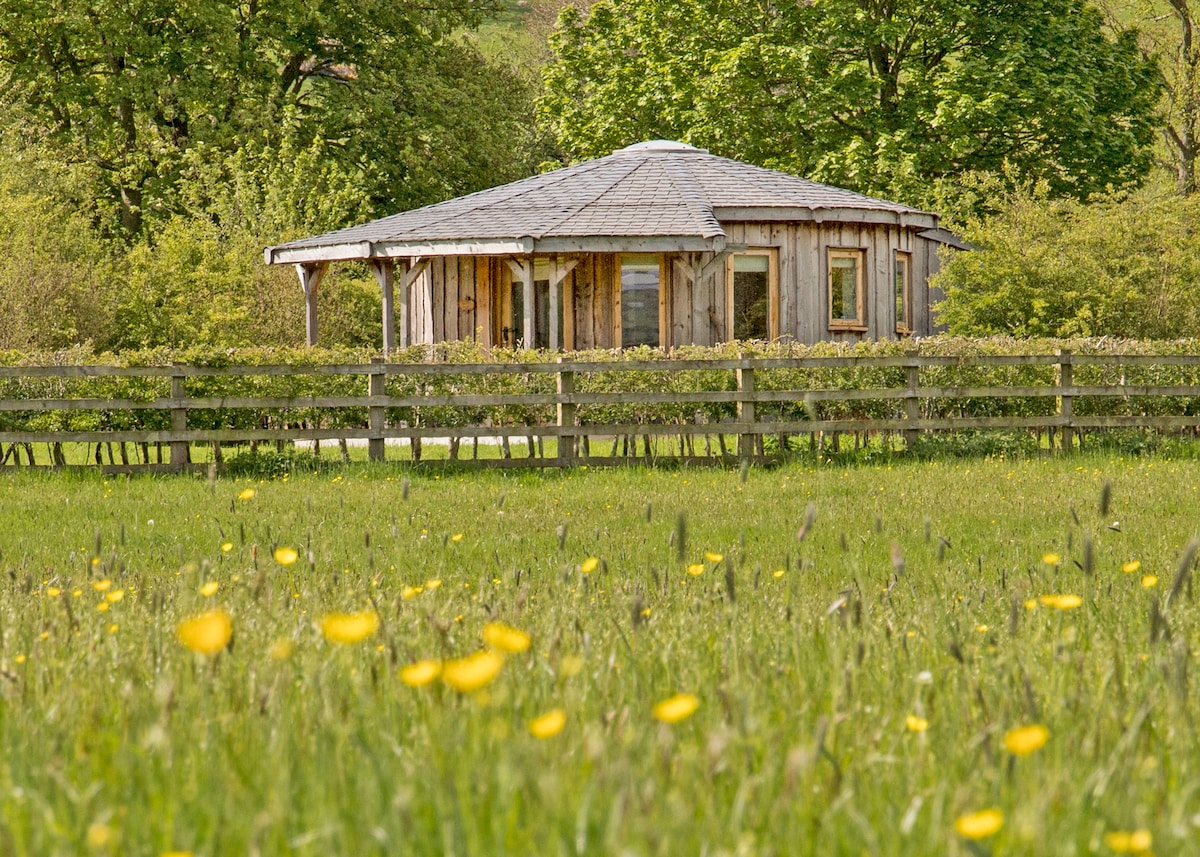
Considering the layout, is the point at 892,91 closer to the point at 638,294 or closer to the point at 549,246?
the point at 638,294

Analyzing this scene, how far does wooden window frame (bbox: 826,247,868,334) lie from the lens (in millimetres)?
25411

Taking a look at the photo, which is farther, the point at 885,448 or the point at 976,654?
the point at 885,448

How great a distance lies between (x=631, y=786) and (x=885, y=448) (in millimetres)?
14310

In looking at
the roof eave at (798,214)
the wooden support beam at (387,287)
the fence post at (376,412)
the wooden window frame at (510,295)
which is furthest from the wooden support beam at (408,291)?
the fence post at (376,412)

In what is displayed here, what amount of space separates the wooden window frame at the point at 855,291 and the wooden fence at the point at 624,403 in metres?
8.50

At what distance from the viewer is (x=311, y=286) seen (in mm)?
26156

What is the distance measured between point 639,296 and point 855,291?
14.4 ft

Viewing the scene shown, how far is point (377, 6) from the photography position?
36.8 meters

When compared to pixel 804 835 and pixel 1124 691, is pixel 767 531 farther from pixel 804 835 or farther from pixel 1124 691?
pixel 804 835

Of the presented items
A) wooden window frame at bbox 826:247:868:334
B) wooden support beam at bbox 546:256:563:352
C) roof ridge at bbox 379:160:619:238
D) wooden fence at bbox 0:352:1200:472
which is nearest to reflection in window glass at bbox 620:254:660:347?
wooden support beam at bbox 546:256:563:352

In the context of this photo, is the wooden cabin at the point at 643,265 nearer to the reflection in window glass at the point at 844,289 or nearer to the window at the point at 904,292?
the reflection in window glass at the point at 844,289

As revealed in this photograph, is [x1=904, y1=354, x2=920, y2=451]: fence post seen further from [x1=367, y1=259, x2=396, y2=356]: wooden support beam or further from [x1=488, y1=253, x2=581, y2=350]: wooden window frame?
[x1=367, y1=259, x2=396, y2=356]: wooden support beam

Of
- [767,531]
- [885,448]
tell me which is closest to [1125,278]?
[885,448]

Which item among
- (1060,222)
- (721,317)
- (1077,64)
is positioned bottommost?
(721,317)
